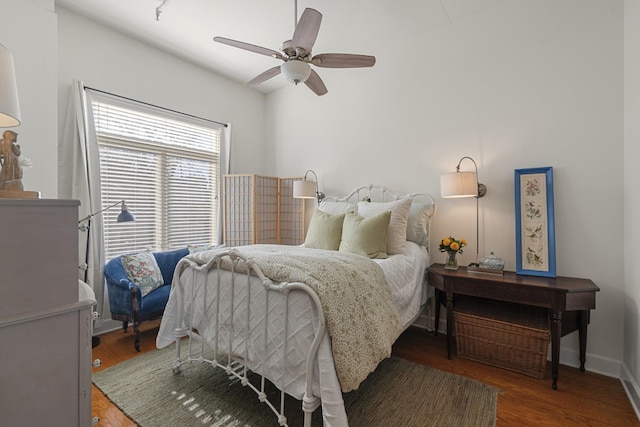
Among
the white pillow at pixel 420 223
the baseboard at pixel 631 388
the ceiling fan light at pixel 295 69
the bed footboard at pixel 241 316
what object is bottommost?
the baseboard at pixel 631 388

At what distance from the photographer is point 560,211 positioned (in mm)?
2428

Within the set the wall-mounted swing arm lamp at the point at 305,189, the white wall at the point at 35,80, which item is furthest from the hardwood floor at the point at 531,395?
the wall-mounted swing arm lamp at the point at 305,189

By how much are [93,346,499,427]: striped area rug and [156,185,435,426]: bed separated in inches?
4.7

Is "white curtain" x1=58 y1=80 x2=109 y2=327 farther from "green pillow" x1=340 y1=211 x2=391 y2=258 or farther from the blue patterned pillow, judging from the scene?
"green pillow" x1=340 y1=211 x2=391 y2=258

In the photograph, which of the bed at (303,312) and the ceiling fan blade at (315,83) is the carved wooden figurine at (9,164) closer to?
the bed at (303,312)

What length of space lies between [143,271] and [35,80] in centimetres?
180

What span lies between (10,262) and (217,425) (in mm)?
1417

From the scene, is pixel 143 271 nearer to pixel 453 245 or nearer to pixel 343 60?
pixel 343 60

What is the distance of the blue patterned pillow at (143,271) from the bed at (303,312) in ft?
2.49

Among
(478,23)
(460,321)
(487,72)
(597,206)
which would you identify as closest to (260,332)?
(460,321)

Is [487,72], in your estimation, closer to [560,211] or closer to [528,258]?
[560,211]

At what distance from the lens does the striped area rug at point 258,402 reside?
5.70ft

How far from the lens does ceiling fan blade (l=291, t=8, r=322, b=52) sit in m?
1.71

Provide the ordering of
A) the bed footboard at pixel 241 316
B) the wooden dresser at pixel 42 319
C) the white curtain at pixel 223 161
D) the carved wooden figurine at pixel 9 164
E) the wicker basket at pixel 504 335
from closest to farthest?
the wooden dresser at pixel 42 319
the carved wooden figurine at pixel 9 164
the bed footboard at pixel 241 316
the wicker basket at pixel 504 335
the white curtain at pixel 223 161
